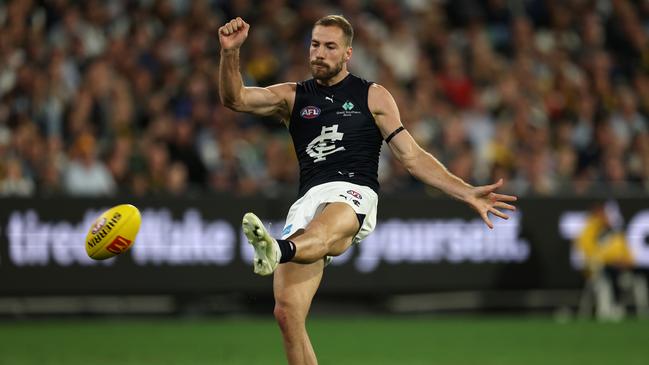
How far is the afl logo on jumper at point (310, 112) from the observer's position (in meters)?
9.77

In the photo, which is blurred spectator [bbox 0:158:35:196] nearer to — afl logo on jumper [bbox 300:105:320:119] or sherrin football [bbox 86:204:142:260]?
sherrin football [bbox 86:204:142:260]

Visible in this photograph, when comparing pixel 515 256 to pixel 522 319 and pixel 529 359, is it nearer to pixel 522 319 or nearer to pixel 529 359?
pixel 522 319

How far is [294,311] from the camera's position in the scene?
918 cm

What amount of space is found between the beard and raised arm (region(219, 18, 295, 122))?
29 cm

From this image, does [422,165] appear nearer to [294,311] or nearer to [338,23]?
[338,23]

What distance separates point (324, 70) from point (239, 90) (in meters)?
0.69

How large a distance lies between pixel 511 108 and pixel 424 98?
1.61 m

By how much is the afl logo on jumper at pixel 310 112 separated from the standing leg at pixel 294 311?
124 cm

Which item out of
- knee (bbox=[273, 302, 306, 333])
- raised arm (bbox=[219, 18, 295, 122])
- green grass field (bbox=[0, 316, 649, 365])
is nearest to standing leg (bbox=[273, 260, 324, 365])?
knee (bbox=[273, 302, 306, 333])

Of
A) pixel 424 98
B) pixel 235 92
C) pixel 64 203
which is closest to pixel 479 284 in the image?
pixel 424 98

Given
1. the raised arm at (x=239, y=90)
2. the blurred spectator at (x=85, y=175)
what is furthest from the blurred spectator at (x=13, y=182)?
the raised arm at (x=239, y=90)

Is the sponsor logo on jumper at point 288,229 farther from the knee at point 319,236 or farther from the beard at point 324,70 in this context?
the beard at point 324,70

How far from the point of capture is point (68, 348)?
584 inches

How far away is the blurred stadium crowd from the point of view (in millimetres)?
18406
